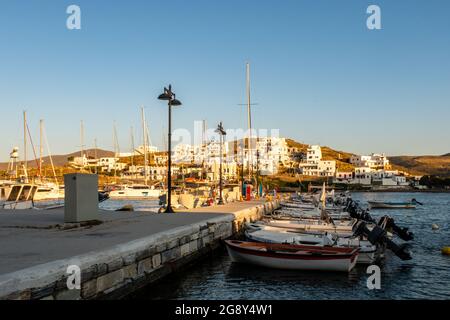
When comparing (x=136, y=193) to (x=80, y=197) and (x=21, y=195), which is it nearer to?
(x=21, y=195)

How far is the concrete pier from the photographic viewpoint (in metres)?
7.96

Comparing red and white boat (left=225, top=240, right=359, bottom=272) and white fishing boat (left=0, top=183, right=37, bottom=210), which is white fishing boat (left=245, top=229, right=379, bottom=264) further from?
white fishing boat (left=0, top=183, right=37, bottom=210)

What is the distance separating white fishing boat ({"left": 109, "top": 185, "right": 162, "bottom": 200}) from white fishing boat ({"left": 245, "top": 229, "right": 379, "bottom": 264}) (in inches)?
2677

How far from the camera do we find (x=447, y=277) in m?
17.4

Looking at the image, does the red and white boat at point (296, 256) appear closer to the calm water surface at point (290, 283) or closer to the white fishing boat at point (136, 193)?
the calm water surface at point (290, 283)

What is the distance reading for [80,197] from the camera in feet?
51.6

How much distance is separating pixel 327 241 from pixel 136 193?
7499 cm

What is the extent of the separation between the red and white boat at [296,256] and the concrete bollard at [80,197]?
5.29m

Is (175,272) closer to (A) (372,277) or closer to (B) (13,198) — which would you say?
(A) (372,277)

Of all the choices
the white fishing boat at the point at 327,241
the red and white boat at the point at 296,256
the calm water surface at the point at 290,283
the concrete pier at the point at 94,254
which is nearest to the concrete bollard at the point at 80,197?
the concrete pier at the point at 94,254

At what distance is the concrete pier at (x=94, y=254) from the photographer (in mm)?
7965

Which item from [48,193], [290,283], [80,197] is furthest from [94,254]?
[48,193]
